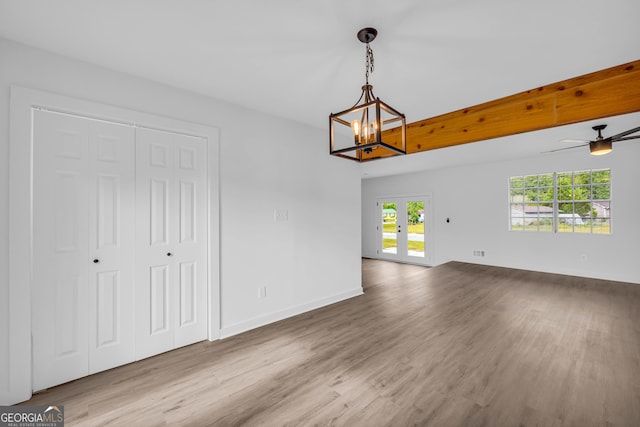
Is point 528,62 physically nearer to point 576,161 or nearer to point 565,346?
point 565,346

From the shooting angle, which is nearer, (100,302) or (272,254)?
(100,302)

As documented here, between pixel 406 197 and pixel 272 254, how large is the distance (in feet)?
18.2

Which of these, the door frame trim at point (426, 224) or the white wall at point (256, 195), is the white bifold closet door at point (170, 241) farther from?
the door frame trim at point (426, 224)

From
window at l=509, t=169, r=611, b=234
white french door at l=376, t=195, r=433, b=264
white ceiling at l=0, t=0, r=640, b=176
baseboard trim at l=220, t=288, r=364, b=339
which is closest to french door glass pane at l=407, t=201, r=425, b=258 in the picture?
white french door at l=376, t=195, r=433, b=264

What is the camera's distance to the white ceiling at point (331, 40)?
5.47ft

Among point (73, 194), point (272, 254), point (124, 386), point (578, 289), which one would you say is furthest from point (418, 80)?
point (578, 289)

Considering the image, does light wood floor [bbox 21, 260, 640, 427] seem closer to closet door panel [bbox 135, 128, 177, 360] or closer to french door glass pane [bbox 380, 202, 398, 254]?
closet door panel [bbox 135, 128, 177, 360]

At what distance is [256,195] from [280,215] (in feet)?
1.35

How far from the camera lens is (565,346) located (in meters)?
2.68

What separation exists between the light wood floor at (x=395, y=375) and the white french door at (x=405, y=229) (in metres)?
Result: 3.92

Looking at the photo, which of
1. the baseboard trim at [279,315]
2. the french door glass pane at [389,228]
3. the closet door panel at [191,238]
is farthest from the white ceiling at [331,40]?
the french door glass pane at [389,228]

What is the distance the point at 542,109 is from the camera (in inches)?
111

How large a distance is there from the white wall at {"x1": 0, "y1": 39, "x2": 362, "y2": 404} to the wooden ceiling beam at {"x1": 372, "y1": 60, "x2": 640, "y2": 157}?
1382 millimetres

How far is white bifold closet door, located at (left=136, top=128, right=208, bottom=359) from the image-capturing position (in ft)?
8.25
